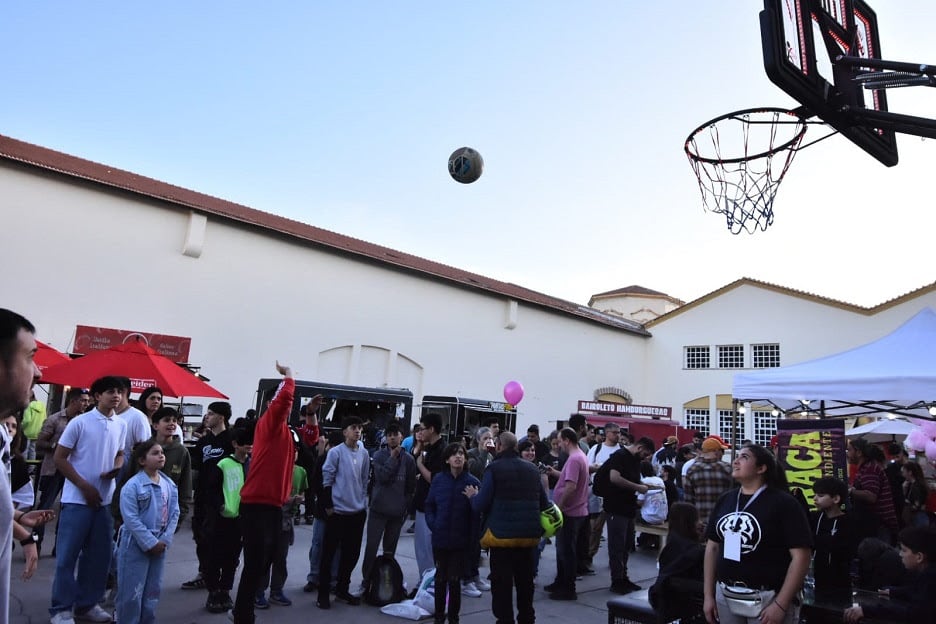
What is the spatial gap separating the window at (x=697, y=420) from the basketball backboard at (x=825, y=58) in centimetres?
2543

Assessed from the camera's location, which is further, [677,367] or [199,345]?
[677,367]

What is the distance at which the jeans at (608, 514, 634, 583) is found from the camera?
760 cm

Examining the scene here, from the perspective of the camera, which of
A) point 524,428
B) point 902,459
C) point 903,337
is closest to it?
point 903,337

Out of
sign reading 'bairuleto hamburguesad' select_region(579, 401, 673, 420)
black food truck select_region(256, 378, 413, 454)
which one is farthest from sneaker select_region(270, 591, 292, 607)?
sign reading 'bairuleto hamburguesad' select_region(579, 401, 673, 420)

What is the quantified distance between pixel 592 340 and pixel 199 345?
729 inches

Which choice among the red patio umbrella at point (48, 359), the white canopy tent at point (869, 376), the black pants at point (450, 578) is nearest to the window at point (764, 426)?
the white canopy tent at point (869, 376)

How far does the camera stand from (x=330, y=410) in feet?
53.0

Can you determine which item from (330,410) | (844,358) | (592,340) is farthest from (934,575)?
(592,340)

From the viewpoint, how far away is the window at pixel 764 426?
92.5ft

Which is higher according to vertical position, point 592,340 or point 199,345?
point 592,340

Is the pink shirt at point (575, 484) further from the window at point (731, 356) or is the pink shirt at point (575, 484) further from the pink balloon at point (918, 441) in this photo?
the window at point (731, 356)

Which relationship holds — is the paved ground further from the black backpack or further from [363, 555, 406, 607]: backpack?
the black backpack

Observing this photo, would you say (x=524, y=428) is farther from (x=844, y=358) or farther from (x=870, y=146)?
(x=870, y=146)

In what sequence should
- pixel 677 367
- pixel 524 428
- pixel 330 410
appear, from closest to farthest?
pixel 330 410
pixel 524 428
pixel 677 367
